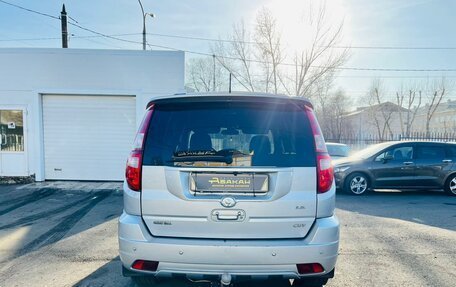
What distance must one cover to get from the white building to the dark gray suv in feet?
18.7

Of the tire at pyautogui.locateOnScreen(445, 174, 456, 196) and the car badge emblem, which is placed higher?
the car badge emblem

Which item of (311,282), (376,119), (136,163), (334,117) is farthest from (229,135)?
→ (376,119)

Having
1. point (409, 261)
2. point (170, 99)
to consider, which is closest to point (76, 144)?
point (170, 99)

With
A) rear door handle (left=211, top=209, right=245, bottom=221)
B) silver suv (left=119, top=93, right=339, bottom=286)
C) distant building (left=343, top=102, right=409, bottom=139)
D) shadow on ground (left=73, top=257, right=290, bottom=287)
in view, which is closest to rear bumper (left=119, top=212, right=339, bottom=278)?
silver suv (left=119, top=93, right=339, bottom=286)

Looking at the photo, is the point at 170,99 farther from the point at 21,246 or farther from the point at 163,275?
the point at 21,246

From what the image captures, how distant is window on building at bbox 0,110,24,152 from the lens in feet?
29.1

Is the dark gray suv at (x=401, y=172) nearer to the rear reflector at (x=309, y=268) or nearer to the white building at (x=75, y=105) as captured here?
the white building at (x=75, y=105)

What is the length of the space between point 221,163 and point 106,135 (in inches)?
298

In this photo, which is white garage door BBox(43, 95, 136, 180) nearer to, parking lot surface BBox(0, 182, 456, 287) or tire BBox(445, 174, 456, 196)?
parking lot surface BBox(0, 182, 456, 287)

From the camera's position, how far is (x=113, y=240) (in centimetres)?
450

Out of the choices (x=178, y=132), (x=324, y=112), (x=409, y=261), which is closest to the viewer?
(x=178, y=132)

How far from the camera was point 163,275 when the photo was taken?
235 cm

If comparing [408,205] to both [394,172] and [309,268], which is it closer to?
[394,172]

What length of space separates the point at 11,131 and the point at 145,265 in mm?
8968
